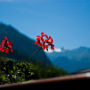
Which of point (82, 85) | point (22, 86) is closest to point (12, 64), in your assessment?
point (22, 86)

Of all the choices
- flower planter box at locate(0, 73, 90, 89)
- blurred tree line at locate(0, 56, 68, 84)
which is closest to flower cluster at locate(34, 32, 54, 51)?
blurred tree line at locate(0, 56, 68, 84)

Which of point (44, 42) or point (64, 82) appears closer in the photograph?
point (64, 82)

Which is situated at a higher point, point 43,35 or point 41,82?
point 43,35

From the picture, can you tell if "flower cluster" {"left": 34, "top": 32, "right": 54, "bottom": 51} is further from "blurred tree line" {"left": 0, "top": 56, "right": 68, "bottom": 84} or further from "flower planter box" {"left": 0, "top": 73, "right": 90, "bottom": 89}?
"flower planter box" {"left": 0, "top": 73, "right": 90, "bottom": 89}

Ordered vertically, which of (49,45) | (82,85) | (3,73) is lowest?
(82,85)

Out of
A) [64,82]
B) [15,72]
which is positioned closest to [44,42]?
[15,72]

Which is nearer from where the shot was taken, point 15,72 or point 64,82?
point 64,82

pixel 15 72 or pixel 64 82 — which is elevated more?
pixel 15 72

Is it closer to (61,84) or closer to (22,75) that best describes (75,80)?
(61,84)

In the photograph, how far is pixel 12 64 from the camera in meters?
3.59

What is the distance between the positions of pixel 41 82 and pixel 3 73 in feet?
9.55

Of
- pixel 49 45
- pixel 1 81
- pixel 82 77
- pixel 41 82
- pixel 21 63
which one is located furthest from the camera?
pixel 49 45

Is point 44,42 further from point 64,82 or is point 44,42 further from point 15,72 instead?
point 64,82

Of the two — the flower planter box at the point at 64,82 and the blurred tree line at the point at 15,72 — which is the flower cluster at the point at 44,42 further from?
the flower planter box at the point at 64,82
